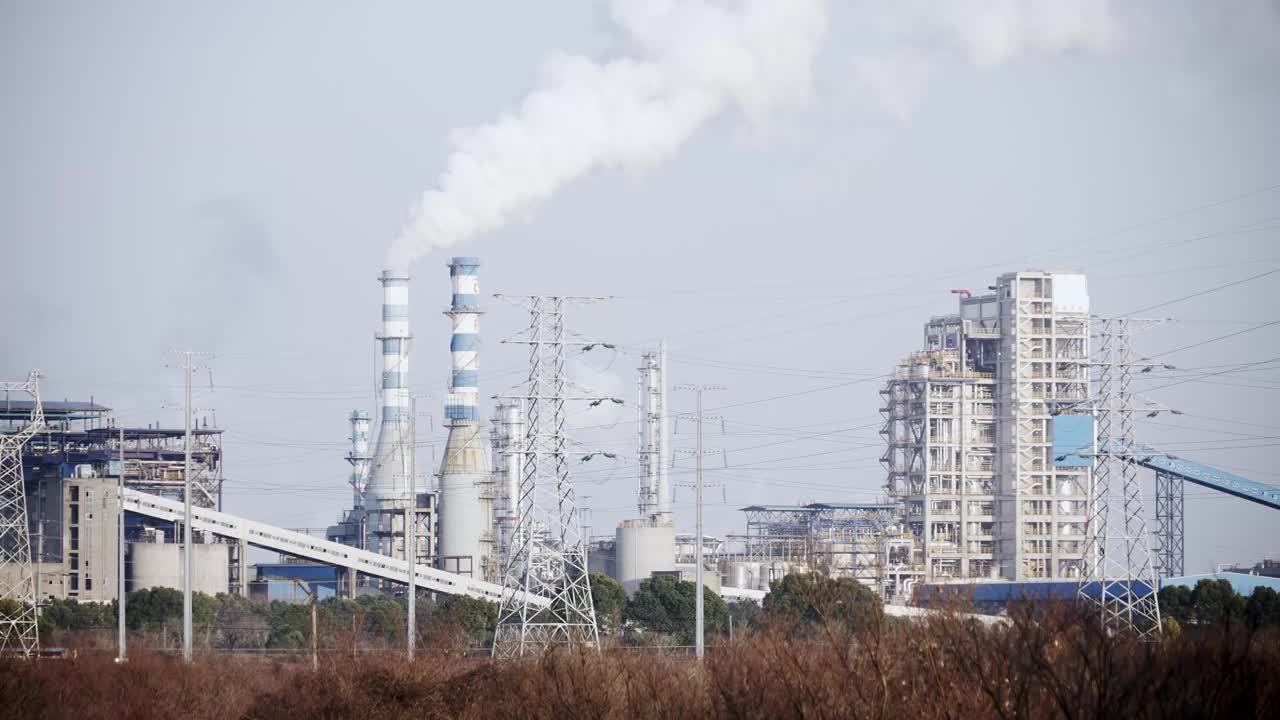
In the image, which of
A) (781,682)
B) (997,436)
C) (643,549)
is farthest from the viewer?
(997,436)

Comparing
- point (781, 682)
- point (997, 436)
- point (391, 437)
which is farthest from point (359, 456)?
point (781, 682)

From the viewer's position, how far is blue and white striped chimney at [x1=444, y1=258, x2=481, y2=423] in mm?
60531

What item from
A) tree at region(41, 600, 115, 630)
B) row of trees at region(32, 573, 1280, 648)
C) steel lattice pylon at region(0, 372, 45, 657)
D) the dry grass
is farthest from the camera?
tree at region(41, 600, 115, 630)

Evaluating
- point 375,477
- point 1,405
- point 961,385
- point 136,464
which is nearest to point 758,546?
point 961,385

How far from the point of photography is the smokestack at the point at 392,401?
62156 mm

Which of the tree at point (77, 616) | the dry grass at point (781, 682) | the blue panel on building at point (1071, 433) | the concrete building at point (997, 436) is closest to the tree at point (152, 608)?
the tree at point (77, 616)

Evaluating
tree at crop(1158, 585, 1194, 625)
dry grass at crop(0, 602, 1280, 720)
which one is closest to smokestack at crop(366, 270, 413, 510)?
tree at crop(1158, 585, 1194, 625)

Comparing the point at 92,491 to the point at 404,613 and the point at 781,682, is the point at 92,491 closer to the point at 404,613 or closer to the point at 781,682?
the point at 404,613

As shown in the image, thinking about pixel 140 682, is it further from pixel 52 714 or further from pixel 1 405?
pixel 1 405

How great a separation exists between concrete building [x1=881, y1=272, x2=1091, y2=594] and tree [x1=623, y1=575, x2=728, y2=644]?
15.2 m

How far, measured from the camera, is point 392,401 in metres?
63.2

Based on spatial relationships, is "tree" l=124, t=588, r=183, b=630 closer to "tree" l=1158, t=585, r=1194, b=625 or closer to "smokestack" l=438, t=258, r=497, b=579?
"smokestack" l=438, t=258, r=497, b=579

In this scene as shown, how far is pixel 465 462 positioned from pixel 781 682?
47121 mm

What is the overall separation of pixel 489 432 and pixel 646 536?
29.2ft
